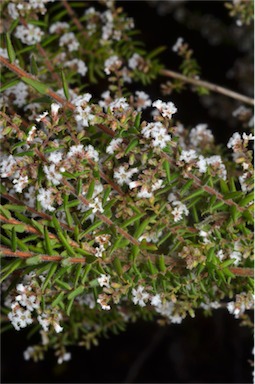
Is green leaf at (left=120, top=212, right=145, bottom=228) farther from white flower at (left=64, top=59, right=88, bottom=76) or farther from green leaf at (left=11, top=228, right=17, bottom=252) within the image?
white flower at (left=64, top=59, right=88, bottom=76)

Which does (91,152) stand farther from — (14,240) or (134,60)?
(134,60)

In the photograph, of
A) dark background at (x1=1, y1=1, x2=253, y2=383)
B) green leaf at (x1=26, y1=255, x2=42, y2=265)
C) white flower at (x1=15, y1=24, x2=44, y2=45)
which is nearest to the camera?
green leaf at (x1=26, y1=255, x2=42, y2=265)

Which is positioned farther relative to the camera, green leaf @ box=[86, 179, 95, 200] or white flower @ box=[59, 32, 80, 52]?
white flower @ box=[59, 32, 80, 52]

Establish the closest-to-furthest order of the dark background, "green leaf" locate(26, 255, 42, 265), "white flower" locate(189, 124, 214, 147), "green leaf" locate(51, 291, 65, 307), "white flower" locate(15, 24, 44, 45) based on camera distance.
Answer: "green leaf" locate(26, 255, 42, 265) → "green leaf" locate(51, 291, 65, 307) → "white flower" locate(15, 24, 44, 45) → "white flower" locate(189, 124, 214, 147) → the dark background

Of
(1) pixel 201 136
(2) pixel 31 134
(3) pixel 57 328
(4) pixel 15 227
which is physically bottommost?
(3) pixel 57 328

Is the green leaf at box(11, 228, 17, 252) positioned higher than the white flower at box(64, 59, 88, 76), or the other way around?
the white flower at box(64, 59, 88, 76)

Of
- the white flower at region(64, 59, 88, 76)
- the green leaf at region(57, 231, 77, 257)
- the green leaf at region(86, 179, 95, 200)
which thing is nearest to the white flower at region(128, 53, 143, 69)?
the white flower at region(64, 59, 88, 76)

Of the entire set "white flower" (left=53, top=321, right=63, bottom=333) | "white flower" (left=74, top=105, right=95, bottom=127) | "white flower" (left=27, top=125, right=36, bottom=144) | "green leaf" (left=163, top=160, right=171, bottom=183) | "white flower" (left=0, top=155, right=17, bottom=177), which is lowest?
"white flower" (left=53, top=321, right=63, bottom=333)

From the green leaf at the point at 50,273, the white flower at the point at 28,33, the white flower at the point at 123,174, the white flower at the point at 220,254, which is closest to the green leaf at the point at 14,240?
the green leaf at the point at 50,273

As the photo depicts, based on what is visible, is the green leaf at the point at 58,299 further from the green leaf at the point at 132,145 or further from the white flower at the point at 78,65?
the white flower at the point at 78,65

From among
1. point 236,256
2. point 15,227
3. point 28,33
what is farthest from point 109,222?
point 28,33
